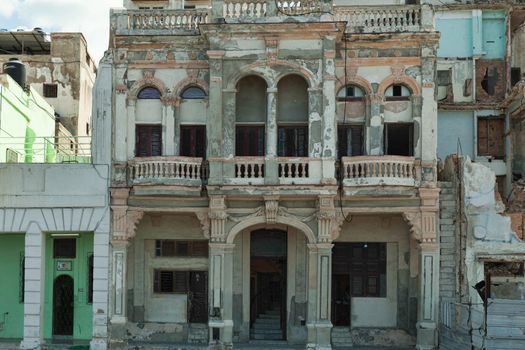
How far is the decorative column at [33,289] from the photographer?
22516 mm

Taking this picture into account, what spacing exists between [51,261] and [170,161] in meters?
5.70

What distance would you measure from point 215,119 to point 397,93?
5.75 meters

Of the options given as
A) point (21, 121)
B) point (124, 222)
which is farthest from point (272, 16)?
point (21, 121)

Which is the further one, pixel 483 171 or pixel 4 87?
pixel 4 87

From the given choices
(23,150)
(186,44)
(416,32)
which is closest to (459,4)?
(416,32)

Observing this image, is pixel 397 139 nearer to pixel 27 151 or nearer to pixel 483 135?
pixel 483 135

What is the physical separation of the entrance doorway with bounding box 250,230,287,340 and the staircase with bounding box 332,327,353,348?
173 cm

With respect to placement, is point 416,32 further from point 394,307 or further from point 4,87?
point 4,87

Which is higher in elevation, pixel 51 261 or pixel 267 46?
pixel 267 46

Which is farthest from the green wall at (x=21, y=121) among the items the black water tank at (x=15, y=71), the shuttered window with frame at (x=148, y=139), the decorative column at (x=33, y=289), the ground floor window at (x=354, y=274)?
the ground floor window at (x=354, y=274)

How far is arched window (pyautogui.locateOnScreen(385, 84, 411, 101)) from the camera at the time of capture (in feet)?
74.7

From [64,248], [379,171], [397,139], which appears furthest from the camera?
[64,248]

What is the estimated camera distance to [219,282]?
73.1ft

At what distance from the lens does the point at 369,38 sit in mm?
22453
